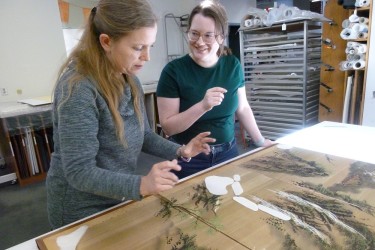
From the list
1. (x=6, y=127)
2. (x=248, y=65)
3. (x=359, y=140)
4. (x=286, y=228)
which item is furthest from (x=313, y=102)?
(x=6, y=127)

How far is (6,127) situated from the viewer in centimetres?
272

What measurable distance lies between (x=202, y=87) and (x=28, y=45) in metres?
2.80

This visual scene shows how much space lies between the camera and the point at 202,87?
1.32 metres

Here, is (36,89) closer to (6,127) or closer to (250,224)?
(6,127)

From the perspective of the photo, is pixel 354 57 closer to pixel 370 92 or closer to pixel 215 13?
pixel 370 92

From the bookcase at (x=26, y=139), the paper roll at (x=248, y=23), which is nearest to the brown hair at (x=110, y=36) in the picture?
the bookcase at (x=26, y=139)

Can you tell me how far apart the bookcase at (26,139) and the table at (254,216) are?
7.69 ft

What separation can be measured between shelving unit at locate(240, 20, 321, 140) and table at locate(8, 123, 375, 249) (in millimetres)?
2193

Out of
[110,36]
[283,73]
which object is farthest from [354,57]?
[110,36]

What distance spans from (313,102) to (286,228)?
9.46 ft

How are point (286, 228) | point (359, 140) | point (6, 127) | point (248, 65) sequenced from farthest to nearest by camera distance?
point (248, 65) < point (6, 127) < point (359, 140) < point (286, 228)

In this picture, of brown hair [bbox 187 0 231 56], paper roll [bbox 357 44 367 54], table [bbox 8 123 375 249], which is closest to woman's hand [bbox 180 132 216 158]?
table [bbox 8 123 375 249]

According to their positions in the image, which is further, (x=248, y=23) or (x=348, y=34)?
(x=248, y=23)

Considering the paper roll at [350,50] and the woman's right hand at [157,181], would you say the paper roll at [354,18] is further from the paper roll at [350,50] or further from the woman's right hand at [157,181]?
the woman's right hand at [157,181]
